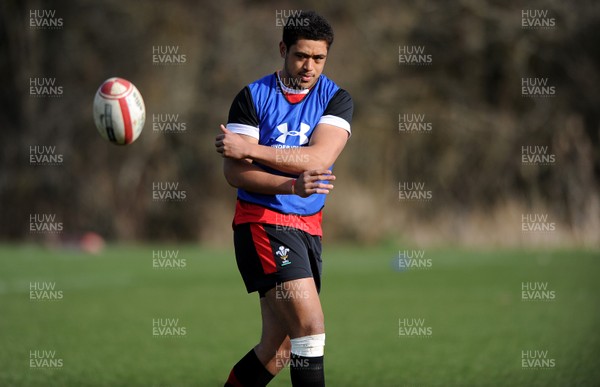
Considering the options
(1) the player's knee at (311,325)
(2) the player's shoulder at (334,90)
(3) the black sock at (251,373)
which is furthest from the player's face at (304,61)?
(3) the black sock at (251,373)

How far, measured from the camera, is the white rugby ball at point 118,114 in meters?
6.17

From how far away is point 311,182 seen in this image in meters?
4.89

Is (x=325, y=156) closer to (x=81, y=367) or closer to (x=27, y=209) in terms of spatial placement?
(x=81, y=367)

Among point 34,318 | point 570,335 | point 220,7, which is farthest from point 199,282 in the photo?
point 220,7

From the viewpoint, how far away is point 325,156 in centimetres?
507

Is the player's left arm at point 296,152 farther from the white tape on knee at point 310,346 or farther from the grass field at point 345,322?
the grass field at point 345,322

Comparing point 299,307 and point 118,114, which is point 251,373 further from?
point 118,114

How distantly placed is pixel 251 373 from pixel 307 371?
65 centimetres

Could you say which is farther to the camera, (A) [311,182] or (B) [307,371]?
(B) [307,371]

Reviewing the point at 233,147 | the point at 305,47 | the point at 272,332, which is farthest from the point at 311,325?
the point at 305,47

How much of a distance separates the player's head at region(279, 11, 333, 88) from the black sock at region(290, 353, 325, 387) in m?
1.60

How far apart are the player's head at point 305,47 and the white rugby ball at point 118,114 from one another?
4.89 feet

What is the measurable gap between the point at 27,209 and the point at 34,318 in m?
16.7

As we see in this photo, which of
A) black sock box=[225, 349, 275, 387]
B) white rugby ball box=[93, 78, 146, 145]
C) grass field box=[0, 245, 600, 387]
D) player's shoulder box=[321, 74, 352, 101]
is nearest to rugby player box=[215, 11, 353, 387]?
player's shoulder box=[321, 74, 352, 101]
